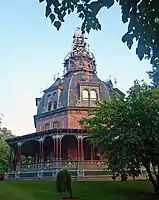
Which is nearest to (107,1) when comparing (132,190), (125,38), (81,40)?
(125,38)

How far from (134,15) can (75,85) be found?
37.0 meters

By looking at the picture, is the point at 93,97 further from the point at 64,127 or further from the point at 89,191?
the point at 89,191

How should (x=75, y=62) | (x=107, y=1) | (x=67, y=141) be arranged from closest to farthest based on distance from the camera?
(x=107, y=1) < (x=67, y=141) < (x=75, y=62)

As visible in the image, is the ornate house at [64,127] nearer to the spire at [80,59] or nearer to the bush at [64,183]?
the spire at [80,59]

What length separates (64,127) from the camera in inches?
1497

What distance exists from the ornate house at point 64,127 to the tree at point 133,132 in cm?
1007

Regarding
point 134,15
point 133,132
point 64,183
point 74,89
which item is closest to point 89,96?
point 74,89

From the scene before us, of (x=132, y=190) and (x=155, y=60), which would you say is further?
(x=132, y=190)

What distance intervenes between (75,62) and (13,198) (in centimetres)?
3138

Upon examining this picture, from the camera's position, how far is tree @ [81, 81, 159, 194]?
2012 cm

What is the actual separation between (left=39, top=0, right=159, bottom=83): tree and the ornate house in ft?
86.9

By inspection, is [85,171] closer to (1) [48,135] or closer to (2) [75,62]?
(1) [48,135]

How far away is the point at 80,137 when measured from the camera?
34.1 metres

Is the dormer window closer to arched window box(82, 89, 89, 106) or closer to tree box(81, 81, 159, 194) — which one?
arched window box(82, 89, 89, 106)
